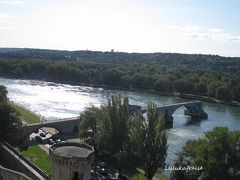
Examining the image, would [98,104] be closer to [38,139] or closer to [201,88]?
[38,139]

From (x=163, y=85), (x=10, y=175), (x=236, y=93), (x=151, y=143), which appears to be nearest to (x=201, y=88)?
(x=236, y=93)

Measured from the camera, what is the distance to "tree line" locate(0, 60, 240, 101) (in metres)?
125

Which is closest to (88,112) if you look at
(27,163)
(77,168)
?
(27,163)

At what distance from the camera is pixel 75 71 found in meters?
154

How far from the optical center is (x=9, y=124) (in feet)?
151

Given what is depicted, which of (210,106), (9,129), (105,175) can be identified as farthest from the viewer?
(210,106)

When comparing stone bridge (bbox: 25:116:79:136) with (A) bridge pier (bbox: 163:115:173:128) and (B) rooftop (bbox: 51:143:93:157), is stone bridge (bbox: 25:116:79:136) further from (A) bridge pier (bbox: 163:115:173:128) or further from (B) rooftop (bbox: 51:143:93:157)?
(B) rooftop (bbox: 51:143:93:157)

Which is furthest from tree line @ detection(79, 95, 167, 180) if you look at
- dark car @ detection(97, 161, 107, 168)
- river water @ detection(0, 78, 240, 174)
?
river water @ detection(0, 78, 240, 174)

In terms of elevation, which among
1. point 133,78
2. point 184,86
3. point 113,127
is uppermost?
point 113,127

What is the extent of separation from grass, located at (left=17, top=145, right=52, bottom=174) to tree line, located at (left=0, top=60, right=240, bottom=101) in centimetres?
8078

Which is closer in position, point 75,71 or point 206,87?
point 206,87

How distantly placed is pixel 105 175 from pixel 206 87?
299 feet

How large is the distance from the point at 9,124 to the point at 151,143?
704 inches

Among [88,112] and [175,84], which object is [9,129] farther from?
[175,84]
